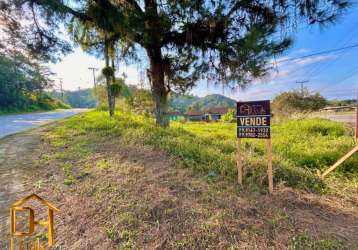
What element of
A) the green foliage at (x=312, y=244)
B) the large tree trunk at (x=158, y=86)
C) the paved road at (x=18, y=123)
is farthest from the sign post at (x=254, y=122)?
the paved road at (x=18, y=123)

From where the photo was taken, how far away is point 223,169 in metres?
3.13

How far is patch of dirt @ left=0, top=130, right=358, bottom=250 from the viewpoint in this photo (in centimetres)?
170

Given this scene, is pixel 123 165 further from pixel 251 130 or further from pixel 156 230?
pixel 251 130

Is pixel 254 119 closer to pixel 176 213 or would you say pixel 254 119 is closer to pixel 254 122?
pixel 254 122

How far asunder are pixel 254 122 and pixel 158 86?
4443 mm

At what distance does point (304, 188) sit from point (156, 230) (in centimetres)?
233

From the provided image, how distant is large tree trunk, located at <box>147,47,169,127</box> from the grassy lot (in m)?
2.95

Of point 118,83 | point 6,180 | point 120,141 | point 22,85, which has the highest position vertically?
point 22,85

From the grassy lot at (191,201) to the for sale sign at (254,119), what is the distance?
2.15ft

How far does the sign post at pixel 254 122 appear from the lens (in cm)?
275

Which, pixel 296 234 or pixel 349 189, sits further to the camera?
pixel 349 189

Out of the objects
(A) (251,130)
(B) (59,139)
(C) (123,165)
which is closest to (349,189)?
(A) (251,130)

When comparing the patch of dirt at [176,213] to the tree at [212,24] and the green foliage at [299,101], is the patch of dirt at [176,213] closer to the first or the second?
the tree at [212,24]

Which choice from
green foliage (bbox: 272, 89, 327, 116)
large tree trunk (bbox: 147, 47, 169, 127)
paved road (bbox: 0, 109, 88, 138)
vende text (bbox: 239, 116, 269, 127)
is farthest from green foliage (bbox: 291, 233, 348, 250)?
green foliage (bbox: 272, 89, 327, 116)
